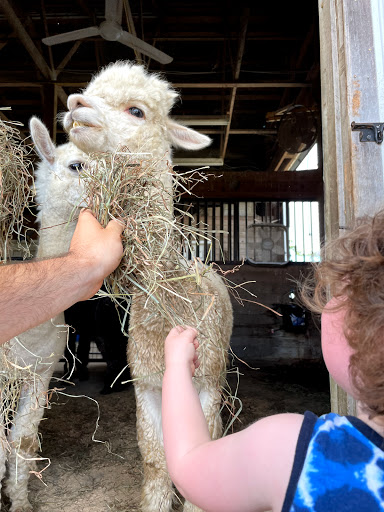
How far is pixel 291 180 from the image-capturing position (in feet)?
26.4

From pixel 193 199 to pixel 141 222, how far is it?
757cm

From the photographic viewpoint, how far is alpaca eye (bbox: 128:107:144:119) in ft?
8.31

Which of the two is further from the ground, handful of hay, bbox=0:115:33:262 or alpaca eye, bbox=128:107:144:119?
alpaca eye, bbox=128:107:144:119

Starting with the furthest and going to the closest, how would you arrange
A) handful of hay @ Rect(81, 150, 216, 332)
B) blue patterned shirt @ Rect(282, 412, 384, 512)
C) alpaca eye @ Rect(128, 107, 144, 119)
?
alpaca eye @ Rect(128, 107, 144, 119), handful of hay @ Rect(81, 150, 216, 332), blue patterned shirt @ Rect(282, 412, 384, 512)

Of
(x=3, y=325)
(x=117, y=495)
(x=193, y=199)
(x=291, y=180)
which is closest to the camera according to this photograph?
(x=3, y=325)

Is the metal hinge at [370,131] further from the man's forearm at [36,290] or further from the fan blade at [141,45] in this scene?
the fan blade at [141,45]

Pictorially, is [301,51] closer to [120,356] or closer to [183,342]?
[120,356]

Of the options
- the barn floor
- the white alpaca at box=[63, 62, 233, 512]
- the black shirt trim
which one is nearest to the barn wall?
the barn floor

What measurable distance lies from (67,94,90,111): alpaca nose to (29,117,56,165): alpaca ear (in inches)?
29.3

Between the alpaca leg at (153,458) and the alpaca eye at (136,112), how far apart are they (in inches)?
57.2

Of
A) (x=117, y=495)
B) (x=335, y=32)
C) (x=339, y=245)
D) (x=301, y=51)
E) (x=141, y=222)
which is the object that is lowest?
(x=117, y=495)

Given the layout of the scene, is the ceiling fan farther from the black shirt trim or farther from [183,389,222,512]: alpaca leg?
the black shirt trim

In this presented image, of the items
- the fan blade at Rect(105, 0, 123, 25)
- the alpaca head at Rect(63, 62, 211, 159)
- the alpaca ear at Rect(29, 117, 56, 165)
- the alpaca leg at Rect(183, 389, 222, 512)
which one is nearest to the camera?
Answer: the alpaca head at Rect(63, 62, 211, 159)

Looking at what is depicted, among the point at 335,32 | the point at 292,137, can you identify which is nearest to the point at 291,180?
the point at 292,137
